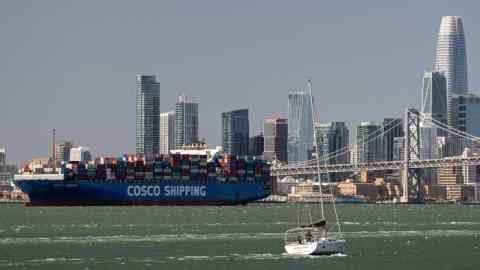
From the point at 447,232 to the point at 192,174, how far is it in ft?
253

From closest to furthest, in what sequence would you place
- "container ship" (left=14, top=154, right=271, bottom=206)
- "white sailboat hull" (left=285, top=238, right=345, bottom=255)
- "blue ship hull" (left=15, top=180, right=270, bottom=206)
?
"white sailboat hull" (left=285, top=238, right=345, bottom=255) < "blue ship hull" (left=15, top=180, right=270, bottom=206) < "container ship" (left=14, top=154, right=271, bottom=206)

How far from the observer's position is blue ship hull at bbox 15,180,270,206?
153 metres

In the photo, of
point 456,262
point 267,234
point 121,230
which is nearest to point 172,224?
point 121,230

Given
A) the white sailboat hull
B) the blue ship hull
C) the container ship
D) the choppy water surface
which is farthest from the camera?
the container ship

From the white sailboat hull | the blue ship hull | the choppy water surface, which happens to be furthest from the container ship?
the white sailboat hull

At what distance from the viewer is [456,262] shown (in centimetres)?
5891

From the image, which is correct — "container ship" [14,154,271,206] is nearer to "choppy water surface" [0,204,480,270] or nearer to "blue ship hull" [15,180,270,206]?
"blue ship hull" [15,180,270,206]

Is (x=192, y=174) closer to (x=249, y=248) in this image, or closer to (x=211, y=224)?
(x=211, y=224)

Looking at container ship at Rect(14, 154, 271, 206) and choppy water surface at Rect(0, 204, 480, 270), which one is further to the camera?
container ship at Rect(14, 154, 271, 206)

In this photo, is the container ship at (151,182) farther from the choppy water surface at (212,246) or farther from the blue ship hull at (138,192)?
the choppy water surface at (212,246)

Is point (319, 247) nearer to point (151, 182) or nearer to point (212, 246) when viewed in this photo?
point (212, 246)

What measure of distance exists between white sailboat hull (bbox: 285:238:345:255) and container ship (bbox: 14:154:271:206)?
94.9 meters

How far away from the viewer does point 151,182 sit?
160 meters

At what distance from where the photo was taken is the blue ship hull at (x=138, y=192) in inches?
6024
